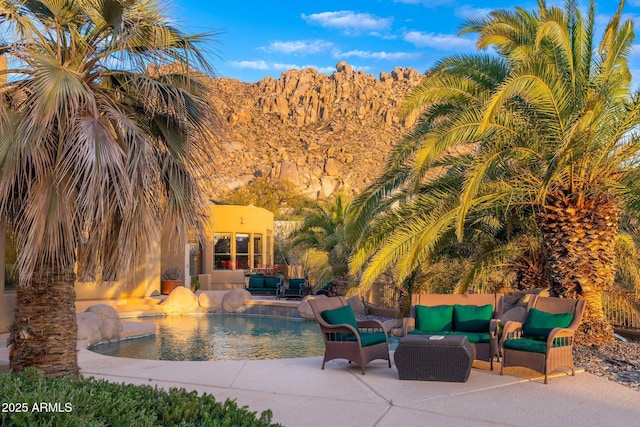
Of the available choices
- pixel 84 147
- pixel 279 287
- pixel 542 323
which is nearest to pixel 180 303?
pixel 279 287

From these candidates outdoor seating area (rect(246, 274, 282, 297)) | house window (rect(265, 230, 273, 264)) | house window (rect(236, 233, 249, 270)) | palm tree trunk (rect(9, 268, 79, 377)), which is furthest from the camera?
house window (rect(265, 230, 273, 264))

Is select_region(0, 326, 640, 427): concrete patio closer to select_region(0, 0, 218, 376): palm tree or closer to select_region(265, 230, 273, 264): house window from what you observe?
select_region(0, 0, 218, 376): palm tree

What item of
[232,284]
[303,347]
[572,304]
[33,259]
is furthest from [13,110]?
[232,284]

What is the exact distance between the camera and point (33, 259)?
5066 millimetres

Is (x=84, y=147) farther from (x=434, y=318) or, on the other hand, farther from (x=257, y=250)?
(x=257, y=250)

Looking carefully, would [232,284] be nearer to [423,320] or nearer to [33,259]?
[423,320]

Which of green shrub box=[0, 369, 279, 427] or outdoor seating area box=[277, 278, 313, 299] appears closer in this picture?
green shrub box=[0, 369, 279, 427]

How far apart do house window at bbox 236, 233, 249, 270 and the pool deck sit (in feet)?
62.5

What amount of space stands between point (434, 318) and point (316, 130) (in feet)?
189

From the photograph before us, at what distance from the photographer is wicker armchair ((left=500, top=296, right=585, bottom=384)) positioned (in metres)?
6.75

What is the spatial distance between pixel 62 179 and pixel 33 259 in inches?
28.6

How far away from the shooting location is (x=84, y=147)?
5047 millimetres

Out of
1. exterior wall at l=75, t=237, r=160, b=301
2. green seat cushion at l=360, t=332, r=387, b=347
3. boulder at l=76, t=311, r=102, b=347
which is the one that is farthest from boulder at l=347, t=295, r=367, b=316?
green seat cushion at l=360, t=332, r=387, b=347

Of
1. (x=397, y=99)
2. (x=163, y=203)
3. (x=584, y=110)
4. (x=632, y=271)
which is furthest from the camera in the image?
(x=397, y=99)
